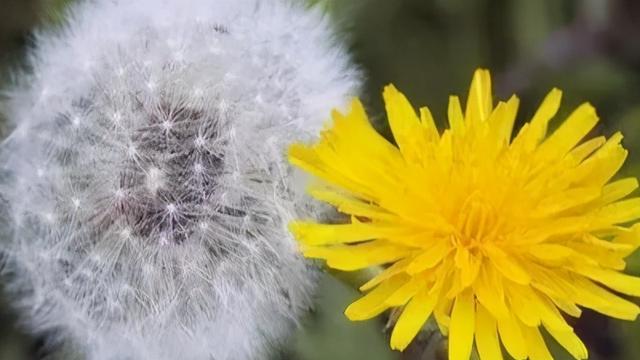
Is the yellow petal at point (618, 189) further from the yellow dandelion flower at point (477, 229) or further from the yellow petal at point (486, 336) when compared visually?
the yellow petal at point (486, 336)

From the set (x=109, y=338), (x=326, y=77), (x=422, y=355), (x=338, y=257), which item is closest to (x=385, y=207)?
(x=338, y=257)

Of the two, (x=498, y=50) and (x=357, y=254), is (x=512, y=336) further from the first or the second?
(x=498, y=50)

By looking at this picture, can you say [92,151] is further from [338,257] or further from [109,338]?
[338,257]

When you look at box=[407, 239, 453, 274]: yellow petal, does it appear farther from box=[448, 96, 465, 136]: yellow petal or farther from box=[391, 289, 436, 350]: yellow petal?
box=[448, 96, 465, 136]: yellow petal

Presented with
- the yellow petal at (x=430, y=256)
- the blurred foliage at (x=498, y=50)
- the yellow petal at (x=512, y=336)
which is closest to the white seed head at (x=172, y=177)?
the yellow petal at (x=430, y=256)

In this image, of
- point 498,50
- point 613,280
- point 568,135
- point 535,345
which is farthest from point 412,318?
point 498,50

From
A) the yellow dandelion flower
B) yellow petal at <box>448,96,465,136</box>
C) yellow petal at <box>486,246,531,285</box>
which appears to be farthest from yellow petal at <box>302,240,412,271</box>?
yellow petal at <box>448,96,465,136</box>
